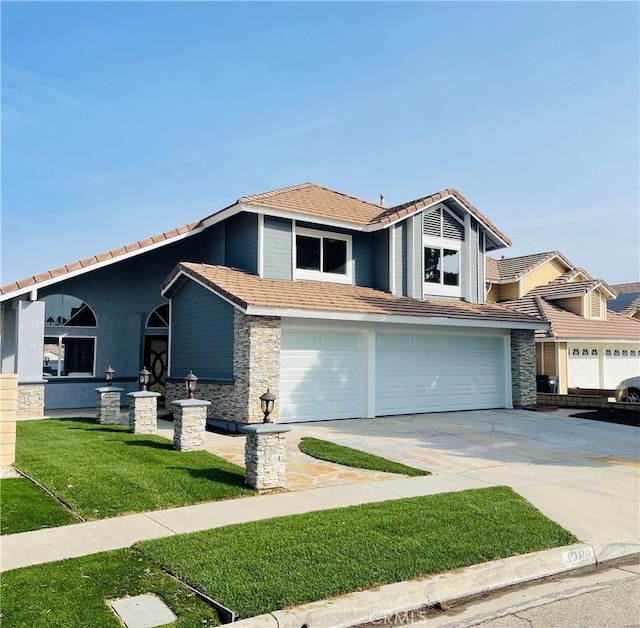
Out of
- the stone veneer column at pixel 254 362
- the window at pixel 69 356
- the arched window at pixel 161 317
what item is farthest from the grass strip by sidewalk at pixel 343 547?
the arched window at pixel 161 317

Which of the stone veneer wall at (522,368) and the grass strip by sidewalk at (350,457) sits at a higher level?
the stone veneer wall at (522,368)

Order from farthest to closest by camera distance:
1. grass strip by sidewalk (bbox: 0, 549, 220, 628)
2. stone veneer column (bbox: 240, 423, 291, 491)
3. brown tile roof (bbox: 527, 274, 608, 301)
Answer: brown tile roof (bbox: 527, 274, 608, 301) < stone veneer column (bbox: 240, 423, 291, 491) < grass strip by sidewalk (bbox: 0, 549, 220, 628)

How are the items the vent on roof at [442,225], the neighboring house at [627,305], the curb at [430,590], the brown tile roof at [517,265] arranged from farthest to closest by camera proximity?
the neighboring house at [627,305], the brown tile roof at [517,265], the vent on roof at [442,225], the curb at [430,590]

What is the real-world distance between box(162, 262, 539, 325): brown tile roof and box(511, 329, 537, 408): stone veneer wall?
0.71 m

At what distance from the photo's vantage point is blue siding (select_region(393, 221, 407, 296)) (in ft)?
59.0

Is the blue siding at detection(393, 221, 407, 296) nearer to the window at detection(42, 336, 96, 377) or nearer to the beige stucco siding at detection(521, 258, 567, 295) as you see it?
the window at detection(42, 336, 96, 377)

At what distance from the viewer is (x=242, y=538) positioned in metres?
5.84

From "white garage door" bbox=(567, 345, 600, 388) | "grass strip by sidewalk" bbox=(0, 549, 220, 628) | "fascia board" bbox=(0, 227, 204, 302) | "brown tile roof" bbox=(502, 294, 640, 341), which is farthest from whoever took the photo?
"white garage door" bbox=(567, 345, 600, 388)

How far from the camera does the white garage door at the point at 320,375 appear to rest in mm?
14500

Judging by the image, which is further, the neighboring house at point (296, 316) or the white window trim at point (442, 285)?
the white window trim at point (442, 285)

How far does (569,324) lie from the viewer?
2386 centimetres

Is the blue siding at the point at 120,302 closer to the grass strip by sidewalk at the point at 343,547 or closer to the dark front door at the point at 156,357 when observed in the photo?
the dark front door at the point at 156,357

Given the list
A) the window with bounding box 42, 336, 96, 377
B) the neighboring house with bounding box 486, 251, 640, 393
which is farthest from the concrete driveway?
the window with bounding box 42, 336, 96, 377

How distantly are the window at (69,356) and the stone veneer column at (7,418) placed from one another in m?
9.25
